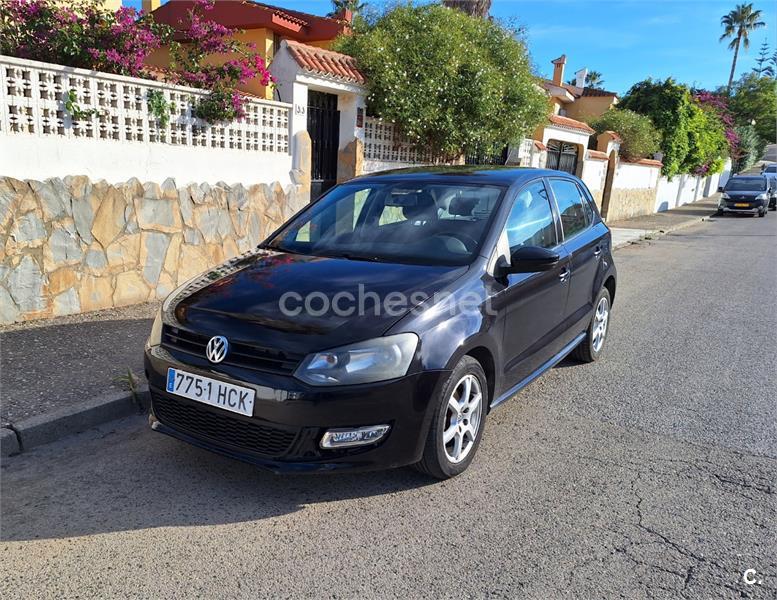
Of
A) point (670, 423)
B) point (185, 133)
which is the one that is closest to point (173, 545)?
point (670, 423)

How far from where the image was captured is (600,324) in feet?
17.5

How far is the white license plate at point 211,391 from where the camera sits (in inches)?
107

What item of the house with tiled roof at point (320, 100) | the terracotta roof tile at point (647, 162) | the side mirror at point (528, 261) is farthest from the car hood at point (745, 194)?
the side mirror at point (528, 261)

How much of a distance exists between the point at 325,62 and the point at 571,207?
467cm

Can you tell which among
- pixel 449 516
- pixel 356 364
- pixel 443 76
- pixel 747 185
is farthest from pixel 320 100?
pixel 747 185

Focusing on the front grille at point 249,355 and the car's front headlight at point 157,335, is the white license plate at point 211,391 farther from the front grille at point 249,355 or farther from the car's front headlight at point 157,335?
the car's front headlight at point 157,335

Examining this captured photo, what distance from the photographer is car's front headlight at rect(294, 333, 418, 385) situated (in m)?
2.64

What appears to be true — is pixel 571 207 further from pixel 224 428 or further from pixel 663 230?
pixel 663 230

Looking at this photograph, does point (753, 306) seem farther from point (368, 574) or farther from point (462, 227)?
point (368, 574)

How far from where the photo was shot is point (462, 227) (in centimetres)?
363

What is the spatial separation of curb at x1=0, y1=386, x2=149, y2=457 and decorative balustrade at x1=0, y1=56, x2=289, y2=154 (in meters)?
2.67

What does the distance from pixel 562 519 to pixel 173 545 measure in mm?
1835

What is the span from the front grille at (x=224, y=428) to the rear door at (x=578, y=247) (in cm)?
255

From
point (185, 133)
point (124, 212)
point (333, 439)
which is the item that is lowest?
point (333, 439)
